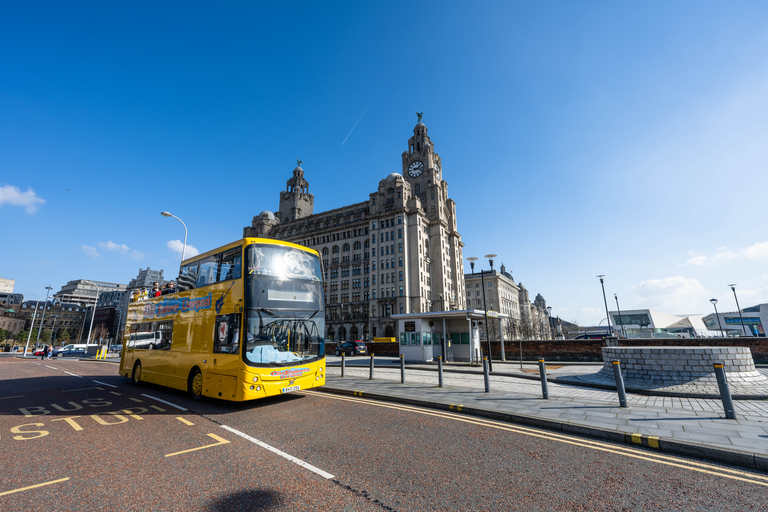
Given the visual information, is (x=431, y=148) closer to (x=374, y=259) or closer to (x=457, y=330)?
(x=374, y=259)

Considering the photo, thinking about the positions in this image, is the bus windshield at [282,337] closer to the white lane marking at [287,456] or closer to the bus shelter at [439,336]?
the white lane marking at [287,456]

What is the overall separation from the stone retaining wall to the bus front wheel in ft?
44.2

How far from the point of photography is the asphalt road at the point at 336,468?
3578 millimetres

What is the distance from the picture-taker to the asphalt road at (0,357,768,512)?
3578 millimetres

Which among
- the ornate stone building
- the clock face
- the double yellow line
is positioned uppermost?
the clock face

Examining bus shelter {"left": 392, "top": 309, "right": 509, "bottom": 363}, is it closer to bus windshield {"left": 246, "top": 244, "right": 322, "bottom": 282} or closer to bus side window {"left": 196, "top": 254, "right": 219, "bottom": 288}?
bus windshield {"left": 246, "top": 244, "right": 322, "bottom": 282}

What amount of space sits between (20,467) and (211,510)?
3.57m

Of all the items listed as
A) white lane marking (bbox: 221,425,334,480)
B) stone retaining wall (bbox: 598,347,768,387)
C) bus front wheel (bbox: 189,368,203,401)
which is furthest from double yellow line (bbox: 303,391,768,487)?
stone retaining wall (bbox: 598,347,768,387)

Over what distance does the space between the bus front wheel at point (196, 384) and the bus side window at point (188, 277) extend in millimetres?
2656

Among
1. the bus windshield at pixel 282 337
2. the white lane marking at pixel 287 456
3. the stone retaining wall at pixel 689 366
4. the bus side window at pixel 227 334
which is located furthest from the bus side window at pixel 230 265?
the stone retaining wall at pixel 689 366

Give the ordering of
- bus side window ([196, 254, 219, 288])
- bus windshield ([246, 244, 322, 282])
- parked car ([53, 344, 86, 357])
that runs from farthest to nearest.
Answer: parked car ([53, 344, 86, 357]), bus side window ([196, 254, 219, 288]), bus windshield ([246, 244, 322, 282])

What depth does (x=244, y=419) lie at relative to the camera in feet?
24.0

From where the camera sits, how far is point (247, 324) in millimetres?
8109

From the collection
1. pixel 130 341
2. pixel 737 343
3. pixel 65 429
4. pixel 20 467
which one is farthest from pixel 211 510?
pixel 737 343
